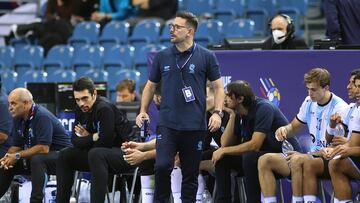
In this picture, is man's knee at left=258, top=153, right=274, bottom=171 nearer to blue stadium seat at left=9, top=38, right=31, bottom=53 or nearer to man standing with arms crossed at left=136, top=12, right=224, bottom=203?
man standing with arms crossed at left=136, top=12, right=224, bottom=203

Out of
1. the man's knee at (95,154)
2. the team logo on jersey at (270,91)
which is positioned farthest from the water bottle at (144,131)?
the team logo on jersey at (270,91)

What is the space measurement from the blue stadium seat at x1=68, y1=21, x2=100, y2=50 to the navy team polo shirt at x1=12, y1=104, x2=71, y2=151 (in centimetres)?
662

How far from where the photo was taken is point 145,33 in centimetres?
1789

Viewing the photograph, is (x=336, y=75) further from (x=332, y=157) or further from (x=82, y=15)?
(x=82, y=15)

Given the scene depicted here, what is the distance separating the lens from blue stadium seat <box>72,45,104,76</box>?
17391mm

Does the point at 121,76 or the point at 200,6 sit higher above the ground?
the point at 200,6

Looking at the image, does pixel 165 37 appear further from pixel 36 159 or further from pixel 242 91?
pixel 242 91

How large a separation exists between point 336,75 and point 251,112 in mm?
1198

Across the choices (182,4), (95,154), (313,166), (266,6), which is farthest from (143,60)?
(313,166)

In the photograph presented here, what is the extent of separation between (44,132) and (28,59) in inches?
274

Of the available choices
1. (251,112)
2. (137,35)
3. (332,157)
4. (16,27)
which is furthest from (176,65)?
(16,27)

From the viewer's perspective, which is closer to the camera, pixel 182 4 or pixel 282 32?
pixel 282 32

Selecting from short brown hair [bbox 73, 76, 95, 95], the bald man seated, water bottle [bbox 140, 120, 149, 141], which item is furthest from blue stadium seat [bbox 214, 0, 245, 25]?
short brown hair [bbox 73, 76, 95, 95]

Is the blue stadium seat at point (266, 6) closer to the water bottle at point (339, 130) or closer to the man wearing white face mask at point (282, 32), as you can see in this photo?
the man wearing white face mask at point (282, 32)
